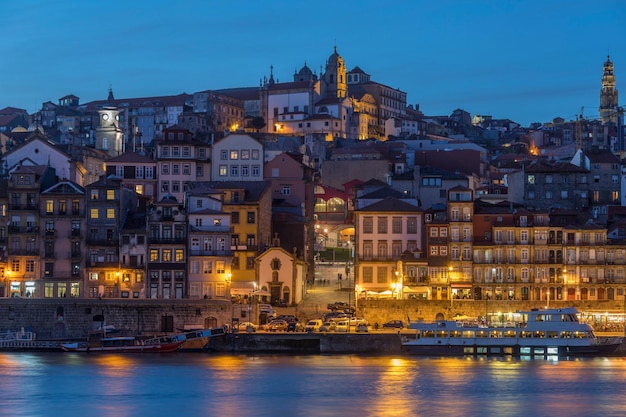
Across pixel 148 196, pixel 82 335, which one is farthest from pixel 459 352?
pixel 148 196

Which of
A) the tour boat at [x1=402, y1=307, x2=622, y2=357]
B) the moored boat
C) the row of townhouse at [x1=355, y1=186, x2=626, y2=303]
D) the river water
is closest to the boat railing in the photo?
the river water

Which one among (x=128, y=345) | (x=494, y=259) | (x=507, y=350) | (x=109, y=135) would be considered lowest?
(x=507, y=350)

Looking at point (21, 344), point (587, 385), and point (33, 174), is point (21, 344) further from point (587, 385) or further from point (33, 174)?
point (587, 385)

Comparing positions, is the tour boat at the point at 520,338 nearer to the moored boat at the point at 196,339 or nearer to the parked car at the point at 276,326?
the parked car at the point at 276,326

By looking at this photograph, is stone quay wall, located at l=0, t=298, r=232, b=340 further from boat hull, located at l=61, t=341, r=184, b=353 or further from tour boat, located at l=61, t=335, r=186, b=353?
boat hull, located at l=61, t=341, r=184, b=353

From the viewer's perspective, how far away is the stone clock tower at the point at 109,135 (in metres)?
122

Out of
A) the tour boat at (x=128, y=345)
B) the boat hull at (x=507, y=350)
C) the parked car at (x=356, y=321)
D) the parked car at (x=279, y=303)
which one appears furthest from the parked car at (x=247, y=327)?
the boat hull at (x=507, y=350)

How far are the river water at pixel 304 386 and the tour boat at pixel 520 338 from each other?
1989 mm

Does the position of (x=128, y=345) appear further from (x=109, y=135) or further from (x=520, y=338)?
(x=109, y=135)

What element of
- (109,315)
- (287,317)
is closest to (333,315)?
(287,317)

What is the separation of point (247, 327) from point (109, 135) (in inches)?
2014

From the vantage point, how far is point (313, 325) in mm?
77625

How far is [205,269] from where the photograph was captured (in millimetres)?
82938

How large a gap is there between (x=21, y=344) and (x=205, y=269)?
1320 cm
